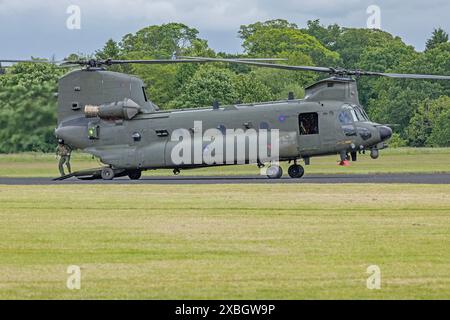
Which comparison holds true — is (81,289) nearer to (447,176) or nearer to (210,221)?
(210,221)

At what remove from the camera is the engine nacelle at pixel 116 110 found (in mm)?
45188

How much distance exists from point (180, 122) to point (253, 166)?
51.1ft

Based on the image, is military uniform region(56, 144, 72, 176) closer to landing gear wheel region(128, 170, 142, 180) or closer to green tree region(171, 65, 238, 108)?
landing gear wheel region(128, 170, 142, 180)

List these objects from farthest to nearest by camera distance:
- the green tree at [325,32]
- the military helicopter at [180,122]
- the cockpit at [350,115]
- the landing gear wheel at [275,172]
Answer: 1. the green tree at [325,32]
2. the landing gear wheel at [275,172]
3. the military helicopter at [180,122]
4. the cockpit at [350,115]

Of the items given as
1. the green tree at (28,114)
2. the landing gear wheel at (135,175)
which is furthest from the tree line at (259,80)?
the landing gear wheel at (135,175)

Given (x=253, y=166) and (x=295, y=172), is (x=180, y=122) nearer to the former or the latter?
(x=295, y=172)

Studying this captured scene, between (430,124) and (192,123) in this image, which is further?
(430,124)

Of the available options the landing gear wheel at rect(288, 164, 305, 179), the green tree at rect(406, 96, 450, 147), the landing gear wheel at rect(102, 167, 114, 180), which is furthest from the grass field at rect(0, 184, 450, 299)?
the green tree at rect(406, 96, 450, 147)

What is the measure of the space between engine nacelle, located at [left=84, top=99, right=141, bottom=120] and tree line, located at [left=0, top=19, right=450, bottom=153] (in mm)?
3468

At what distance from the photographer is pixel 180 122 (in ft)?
146

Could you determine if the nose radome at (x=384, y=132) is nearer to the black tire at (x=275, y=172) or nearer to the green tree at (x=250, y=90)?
the black tire at (x=275, y=172)

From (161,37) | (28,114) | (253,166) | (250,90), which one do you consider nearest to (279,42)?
(161,37)

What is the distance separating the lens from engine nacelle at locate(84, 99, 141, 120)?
45188 millimetres
